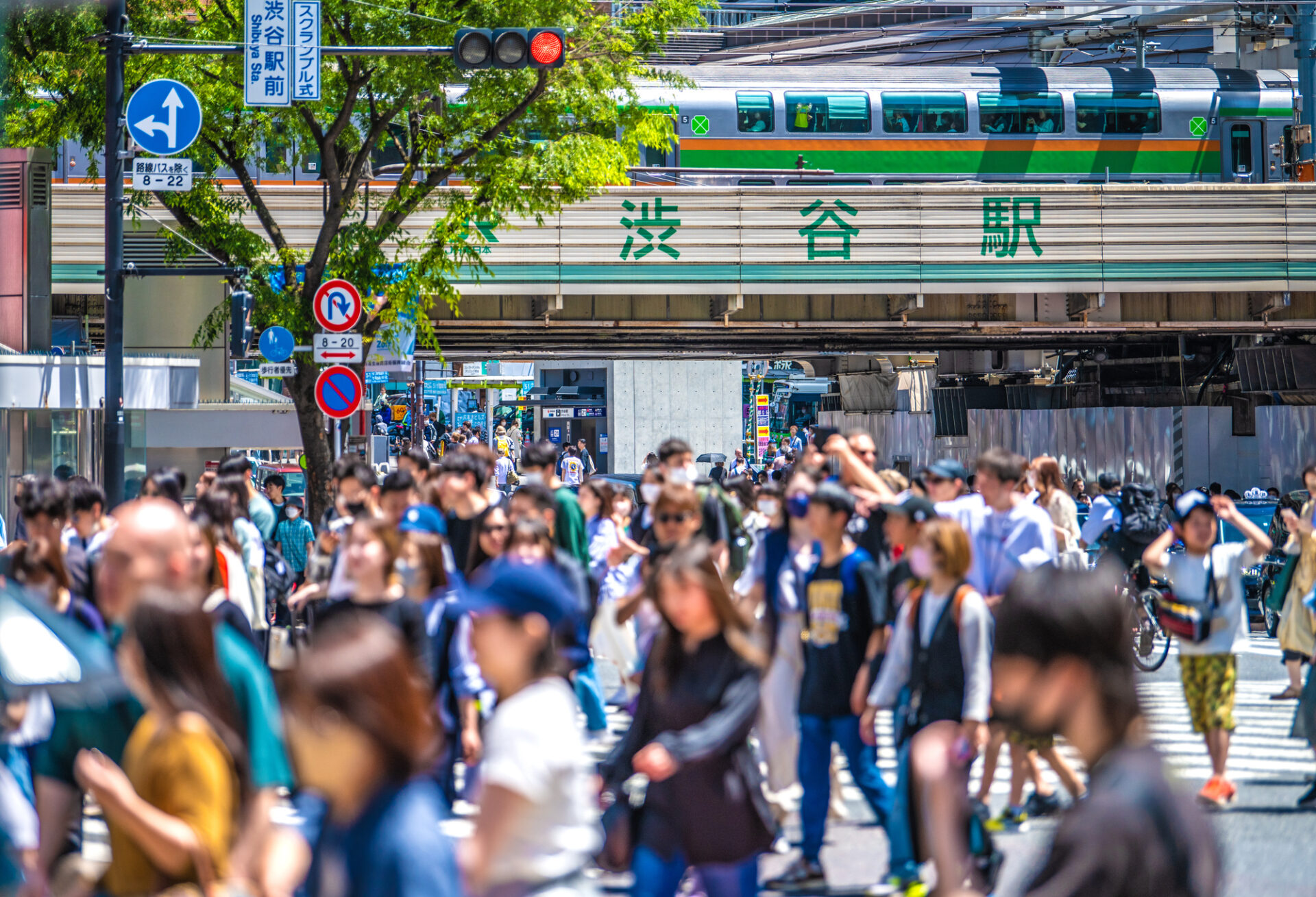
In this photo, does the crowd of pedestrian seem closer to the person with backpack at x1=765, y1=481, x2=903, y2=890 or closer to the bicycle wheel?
the person with backpack at x1=765, y1=481, x2=903, y2=890

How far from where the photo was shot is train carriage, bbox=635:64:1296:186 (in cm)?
2550

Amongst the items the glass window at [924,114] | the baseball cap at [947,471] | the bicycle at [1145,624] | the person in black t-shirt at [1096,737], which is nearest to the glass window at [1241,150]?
the glass window at [924,114]

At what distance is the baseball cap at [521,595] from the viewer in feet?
10.8

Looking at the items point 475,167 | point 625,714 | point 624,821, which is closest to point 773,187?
point 475,167

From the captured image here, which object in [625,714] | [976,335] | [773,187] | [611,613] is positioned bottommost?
[625,714]

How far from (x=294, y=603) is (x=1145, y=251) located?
17.9 m

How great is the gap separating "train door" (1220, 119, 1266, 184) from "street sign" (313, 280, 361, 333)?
1938 cm

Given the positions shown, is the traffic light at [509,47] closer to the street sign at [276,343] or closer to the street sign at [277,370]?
the street sign at [276,343]

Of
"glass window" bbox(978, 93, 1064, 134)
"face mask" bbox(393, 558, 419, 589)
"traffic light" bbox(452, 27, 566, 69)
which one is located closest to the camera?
"face mask" bbox(393, 558, 419, 589)

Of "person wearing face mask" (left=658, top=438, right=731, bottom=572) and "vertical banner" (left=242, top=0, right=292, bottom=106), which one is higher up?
Result: "vertical banner" (left=242, top=0, right=292, bottom=106)

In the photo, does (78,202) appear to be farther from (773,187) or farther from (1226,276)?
(1226,276)

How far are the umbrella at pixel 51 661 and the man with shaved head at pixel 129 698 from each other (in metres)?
0.06

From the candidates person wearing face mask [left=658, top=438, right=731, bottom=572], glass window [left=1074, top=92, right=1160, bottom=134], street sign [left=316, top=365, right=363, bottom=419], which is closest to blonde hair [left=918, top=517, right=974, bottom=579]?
person wearing face mask [left=658, top=438, right=731, bottom=572]

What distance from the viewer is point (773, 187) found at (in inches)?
873
